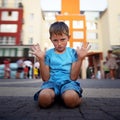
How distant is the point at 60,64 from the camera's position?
9.50 feet

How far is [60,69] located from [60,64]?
0.21 feet

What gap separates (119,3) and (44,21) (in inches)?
520

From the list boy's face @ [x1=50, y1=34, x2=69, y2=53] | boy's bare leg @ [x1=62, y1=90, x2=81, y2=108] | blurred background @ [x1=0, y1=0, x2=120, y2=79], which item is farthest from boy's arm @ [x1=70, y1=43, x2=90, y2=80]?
blurred background @ [x1=0, y1=0, x2=120, y2=79]

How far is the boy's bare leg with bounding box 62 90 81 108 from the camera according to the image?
2.54m

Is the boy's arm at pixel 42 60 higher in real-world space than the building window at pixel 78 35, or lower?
lower

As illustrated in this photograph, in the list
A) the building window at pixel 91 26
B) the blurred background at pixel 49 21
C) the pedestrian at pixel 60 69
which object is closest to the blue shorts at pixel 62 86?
the pedestrian at pixel 60 69

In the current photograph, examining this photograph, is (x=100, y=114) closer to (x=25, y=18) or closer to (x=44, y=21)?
(x=25, y=18)

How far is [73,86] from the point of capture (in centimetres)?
272

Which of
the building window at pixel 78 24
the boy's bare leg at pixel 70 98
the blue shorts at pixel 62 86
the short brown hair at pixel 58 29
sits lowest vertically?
the boy's bare leg at pixel 70 98

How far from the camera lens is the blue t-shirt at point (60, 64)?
2.86m

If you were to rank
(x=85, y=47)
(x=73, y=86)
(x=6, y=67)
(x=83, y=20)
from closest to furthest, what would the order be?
(x=73, y=86) → (x=85, y=47) → (x=6, y=67) → (x=83, y=20)

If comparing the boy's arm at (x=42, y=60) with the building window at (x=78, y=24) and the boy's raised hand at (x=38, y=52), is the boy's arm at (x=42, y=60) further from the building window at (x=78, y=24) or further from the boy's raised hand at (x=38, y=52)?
the building window at (x=78, y=24)

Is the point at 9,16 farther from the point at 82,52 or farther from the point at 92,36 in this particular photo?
the point at 82,52

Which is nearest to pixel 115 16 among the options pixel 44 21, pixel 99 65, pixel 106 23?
pixel 106 23
